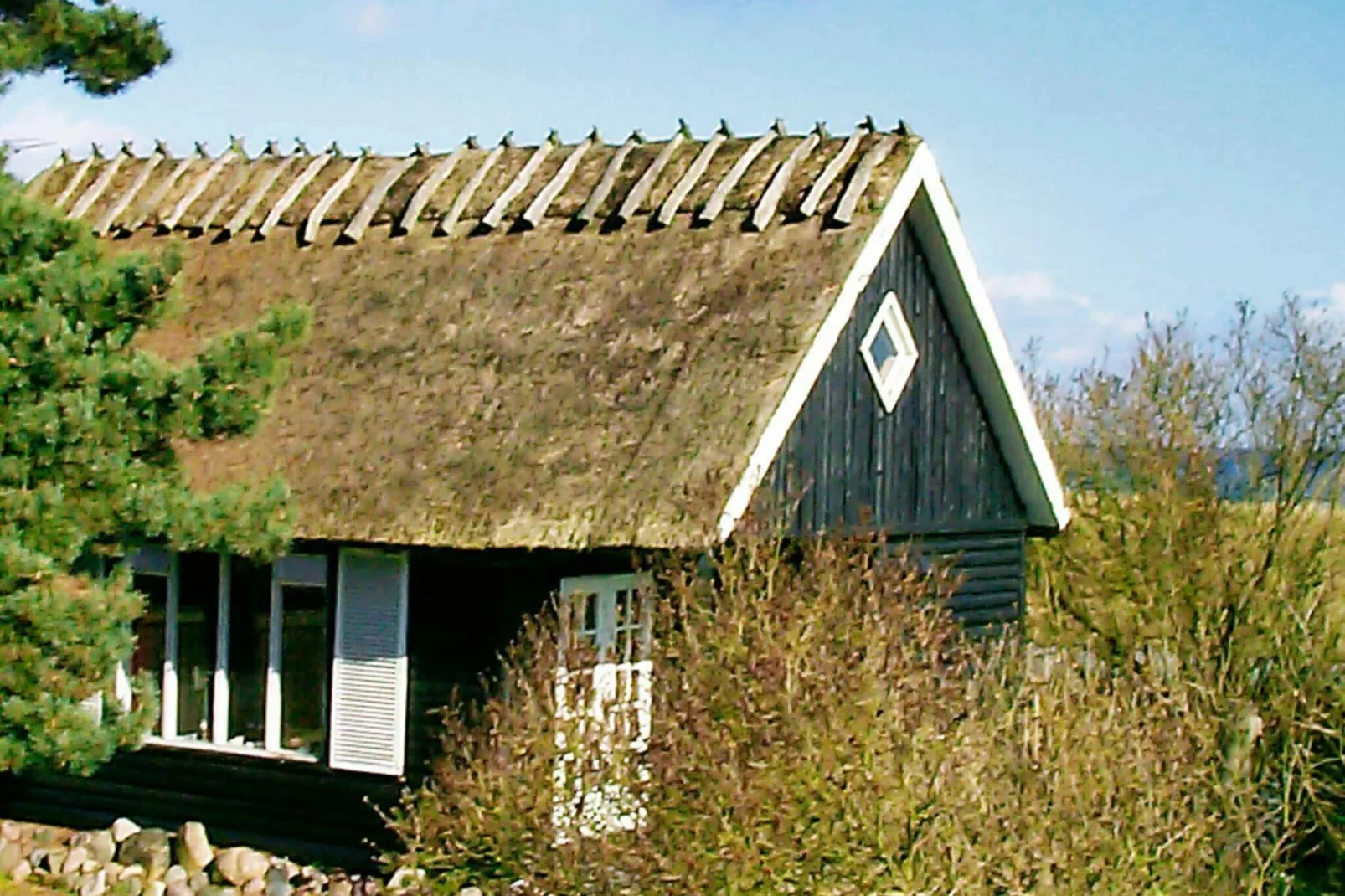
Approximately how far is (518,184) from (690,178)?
184 centimetres

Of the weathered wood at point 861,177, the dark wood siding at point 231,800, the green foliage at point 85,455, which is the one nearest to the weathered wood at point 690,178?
the weathered wood at point 861,177

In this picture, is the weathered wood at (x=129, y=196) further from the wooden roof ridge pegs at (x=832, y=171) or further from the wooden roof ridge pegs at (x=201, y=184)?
the wooden roof ridge pegs at (x=832, y=171)

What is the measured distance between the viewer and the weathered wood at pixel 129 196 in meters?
18.6

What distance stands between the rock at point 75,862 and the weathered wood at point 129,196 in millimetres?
6663

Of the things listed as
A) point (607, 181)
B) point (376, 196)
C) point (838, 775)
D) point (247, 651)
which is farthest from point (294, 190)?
point (838, 775)

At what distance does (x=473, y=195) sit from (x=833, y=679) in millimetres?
8498

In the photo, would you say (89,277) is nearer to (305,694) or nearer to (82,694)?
(82,694)

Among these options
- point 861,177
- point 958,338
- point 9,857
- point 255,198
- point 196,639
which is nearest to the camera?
point 861,177

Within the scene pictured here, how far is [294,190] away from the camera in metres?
18.0

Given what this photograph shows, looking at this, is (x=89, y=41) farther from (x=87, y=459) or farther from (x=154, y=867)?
(x=154, y=867)

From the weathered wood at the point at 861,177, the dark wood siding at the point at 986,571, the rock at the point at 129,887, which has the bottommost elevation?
the rock at the point at 129,887

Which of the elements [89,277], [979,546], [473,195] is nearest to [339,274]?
[473,195]

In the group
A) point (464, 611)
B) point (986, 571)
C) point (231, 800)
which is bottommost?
point (231, 800)

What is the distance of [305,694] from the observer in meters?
14.6
